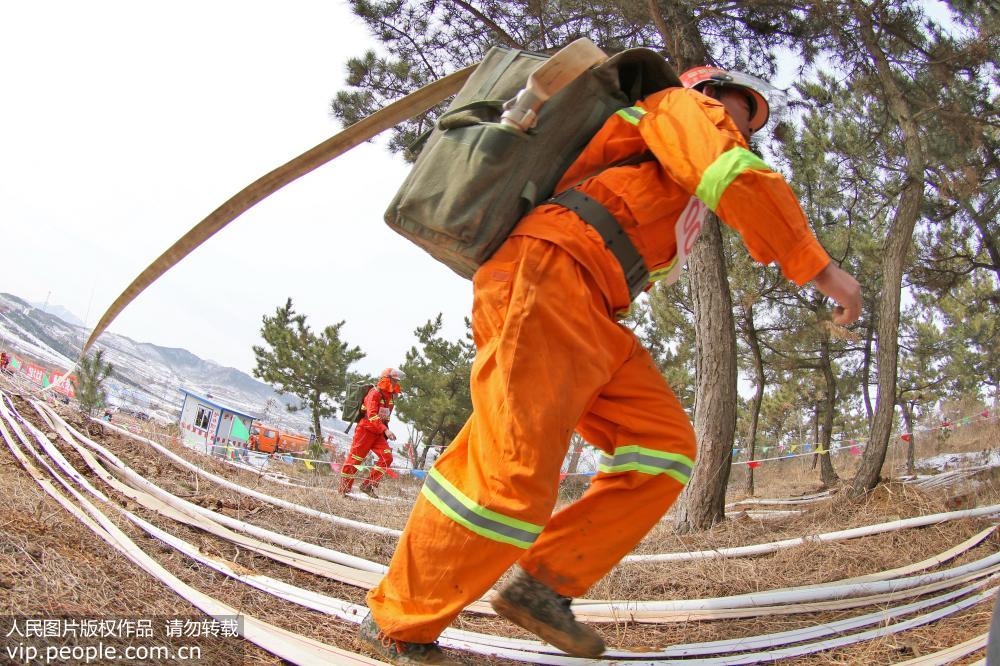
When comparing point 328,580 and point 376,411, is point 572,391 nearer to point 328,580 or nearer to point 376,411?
point 328,580

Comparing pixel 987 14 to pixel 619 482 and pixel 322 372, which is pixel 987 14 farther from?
pixel 322 372

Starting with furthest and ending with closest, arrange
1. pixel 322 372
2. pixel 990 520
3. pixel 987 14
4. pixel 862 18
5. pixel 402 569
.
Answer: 1. pixel 322 372
2. pixel 987 14
3. pixel 862 18
4. pixel 990 520
5. pixel 402 569

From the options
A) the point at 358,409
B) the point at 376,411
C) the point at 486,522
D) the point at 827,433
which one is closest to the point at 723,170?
the point at 486,522

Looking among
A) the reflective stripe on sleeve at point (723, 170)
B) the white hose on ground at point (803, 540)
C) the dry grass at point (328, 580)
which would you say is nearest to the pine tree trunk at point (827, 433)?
the dry grass at point (328, 580)

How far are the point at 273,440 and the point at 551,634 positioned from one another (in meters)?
25.3

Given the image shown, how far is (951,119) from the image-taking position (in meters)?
6.11

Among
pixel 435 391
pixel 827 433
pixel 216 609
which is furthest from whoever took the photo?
pixel 435 391

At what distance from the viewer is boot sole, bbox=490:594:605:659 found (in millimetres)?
1468

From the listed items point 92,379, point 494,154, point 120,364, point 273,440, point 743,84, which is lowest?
point 120,364

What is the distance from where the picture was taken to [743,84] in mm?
1843

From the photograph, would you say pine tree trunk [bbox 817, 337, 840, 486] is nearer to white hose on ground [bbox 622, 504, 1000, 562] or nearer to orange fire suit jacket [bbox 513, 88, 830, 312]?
white hose on ground [bbox 622, 504, 1000, 562]

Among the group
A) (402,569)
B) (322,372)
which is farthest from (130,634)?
(322,372)

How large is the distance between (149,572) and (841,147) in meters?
9.11

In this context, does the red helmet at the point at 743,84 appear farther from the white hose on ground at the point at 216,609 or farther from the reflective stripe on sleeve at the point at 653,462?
the white hose on ground at the point at 216,609
